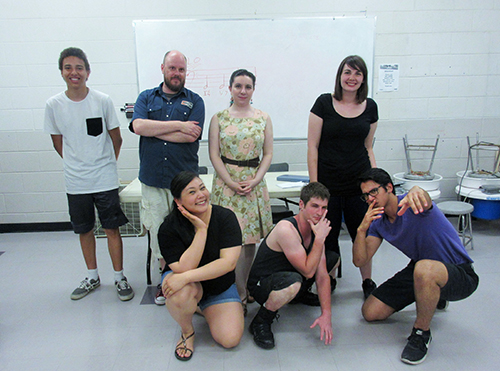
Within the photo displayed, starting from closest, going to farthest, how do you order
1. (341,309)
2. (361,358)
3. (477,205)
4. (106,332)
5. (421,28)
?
(361,358)
(106,332)
(341,309)
(477,205)
(421,28)

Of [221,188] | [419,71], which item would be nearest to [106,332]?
[221,188]

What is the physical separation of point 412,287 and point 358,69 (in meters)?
1.25

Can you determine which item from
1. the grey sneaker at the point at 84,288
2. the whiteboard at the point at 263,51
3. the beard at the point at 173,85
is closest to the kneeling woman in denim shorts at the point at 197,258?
the beard at the point at 173,85

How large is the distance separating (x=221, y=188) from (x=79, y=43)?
2.36 meters

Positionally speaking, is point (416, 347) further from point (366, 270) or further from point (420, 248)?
point (366, 270)

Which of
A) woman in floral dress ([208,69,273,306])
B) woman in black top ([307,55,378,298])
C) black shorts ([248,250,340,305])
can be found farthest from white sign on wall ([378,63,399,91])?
black shorts ([248,250,340,305])

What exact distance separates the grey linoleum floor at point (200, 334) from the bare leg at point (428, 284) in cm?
24

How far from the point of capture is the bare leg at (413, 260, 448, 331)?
175cm

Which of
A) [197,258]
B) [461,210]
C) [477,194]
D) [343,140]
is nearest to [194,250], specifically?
[197,258]

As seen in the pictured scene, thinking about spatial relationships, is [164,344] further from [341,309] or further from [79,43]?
[79,43]

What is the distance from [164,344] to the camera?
1928 millimetres

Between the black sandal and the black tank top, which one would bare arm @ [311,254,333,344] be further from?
the black sandal

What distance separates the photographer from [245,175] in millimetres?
2197

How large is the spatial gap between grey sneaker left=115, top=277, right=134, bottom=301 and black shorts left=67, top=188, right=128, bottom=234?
0.40 m
